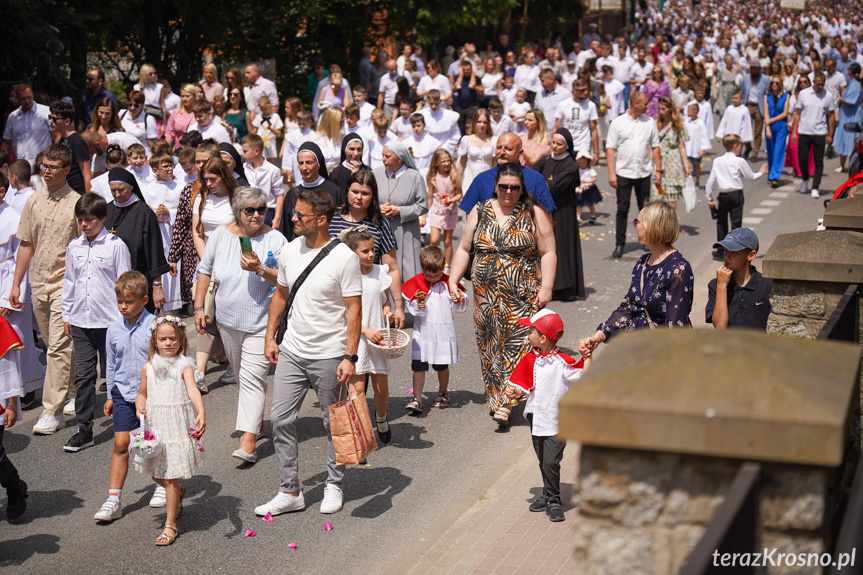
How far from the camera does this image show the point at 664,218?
6484 millimetres

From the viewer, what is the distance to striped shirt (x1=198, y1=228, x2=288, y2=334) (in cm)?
761

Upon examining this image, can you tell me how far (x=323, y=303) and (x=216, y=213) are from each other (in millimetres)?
2937

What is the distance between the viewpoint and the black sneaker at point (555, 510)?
244 inches

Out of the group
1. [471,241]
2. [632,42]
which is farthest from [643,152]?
[632,42]

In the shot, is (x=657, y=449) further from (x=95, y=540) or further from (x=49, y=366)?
(x=49, y=366)

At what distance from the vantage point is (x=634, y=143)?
1359cm

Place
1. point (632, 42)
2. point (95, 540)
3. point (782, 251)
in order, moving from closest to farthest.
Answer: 1. point (782, 251)
2. point (95, 540)
3. point (632, 42)

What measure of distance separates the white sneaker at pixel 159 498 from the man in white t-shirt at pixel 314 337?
0.71m

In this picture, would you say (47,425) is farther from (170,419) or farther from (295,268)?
(295,268)

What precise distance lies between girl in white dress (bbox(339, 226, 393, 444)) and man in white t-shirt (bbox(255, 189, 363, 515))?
0.80 m

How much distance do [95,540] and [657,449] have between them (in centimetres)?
475

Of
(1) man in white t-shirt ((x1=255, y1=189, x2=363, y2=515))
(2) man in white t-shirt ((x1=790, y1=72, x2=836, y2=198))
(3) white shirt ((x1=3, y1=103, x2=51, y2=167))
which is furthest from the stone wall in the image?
(2) man in white t-shirt ((x1=790, y1=72, x2=836, y2=198))

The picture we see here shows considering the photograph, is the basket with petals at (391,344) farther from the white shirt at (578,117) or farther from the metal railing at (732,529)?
the white shirt at (578,117)

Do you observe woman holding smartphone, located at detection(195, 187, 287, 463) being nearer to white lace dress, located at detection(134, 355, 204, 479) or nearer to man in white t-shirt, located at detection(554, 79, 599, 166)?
white lace dress, located at detection(134, 355, 204, 479)
